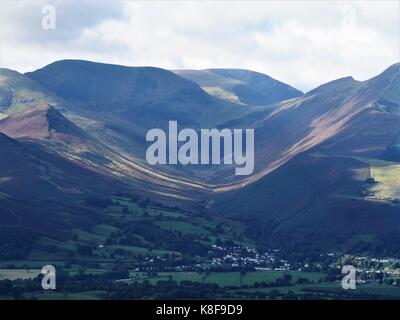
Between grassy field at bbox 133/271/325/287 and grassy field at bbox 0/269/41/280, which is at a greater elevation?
grassy field at bbox 0/269/41/280

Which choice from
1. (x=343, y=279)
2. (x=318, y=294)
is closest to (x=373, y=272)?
(x=343, y=279)

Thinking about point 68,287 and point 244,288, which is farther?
point 244,288

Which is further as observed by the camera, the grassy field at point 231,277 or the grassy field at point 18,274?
the grassy field at point 231,277

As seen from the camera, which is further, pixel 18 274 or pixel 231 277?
pixel 231 277

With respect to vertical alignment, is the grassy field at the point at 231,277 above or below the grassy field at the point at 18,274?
below

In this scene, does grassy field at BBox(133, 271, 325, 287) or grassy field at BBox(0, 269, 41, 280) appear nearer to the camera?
grassy field at BBox(0, 269, 41, 280)

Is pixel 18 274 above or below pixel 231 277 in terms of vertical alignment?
above
